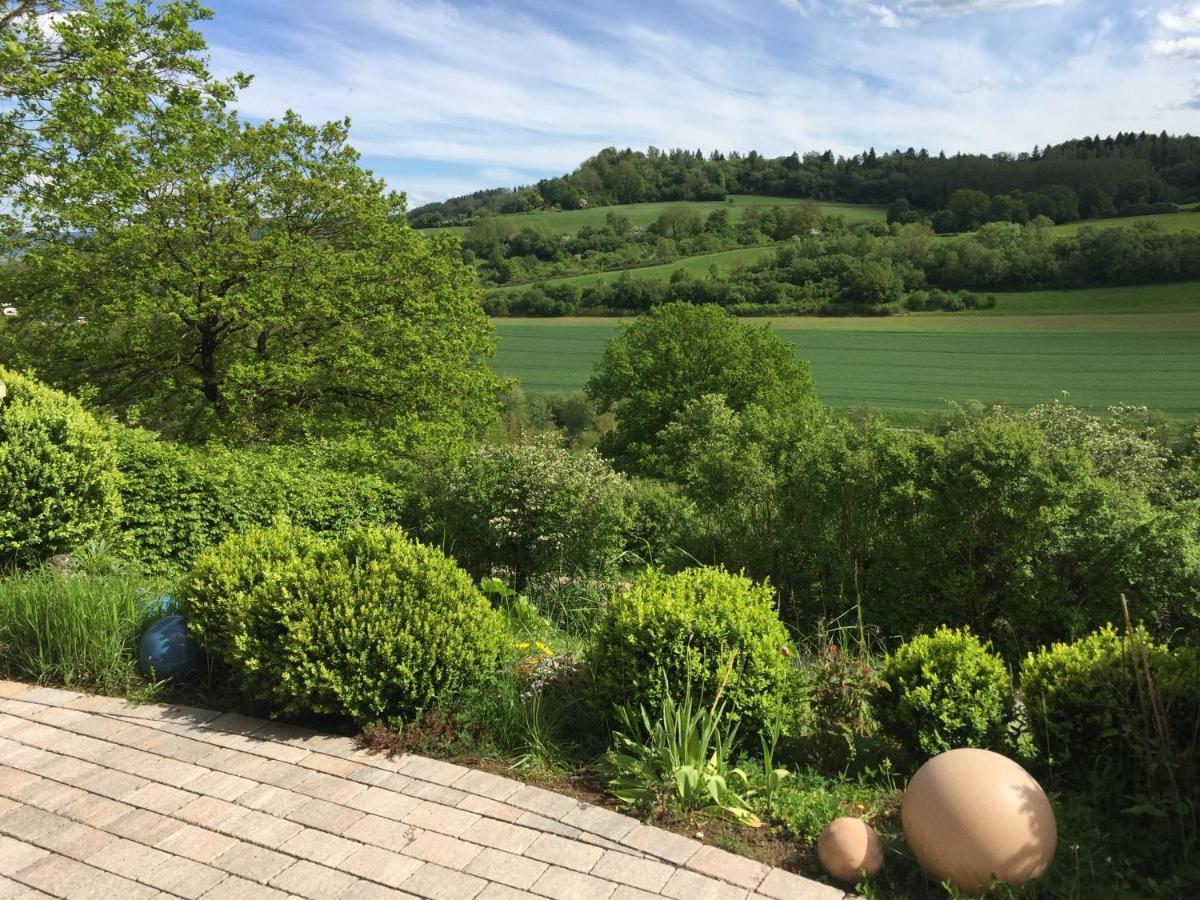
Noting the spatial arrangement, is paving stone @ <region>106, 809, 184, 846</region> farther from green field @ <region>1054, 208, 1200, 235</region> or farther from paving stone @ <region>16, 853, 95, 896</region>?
green field @ <region>1054, 208, 1200, 235</region>

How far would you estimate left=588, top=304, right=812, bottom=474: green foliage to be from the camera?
32.8 m

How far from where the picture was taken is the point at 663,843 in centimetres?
365

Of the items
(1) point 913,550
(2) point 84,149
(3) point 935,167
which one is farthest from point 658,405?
(3) point 935,167

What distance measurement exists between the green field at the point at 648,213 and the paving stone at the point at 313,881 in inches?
3003

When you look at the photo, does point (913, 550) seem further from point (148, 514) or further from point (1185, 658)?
point (148, 514)

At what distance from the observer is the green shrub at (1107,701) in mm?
4008

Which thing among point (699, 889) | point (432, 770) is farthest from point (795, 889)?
point (432, 770)

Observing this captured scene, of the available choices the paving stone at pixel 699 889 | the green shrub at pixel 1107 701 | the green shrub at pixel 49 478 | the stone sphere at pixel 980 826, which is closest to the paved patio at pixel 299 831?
the paving stone at pixel 699 889

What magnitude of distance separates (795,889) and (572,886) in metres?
0.90

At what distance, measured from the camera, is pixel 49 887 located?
11.1 feet

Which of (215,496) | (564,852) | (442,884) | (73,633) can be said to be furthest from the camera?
(215,496)

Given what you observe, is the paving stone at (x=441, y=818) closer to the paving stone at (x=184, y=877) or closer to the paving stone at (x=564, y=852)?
the paving stone at (x=564, y=852)

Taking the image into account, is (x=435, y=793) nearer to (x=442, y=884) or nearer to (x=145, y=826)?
(x=442, y=884)

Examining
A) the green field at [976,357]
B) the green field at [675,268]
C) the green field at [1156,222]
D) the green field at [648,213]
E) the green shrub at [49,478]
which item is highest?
the green field at [648,213]
